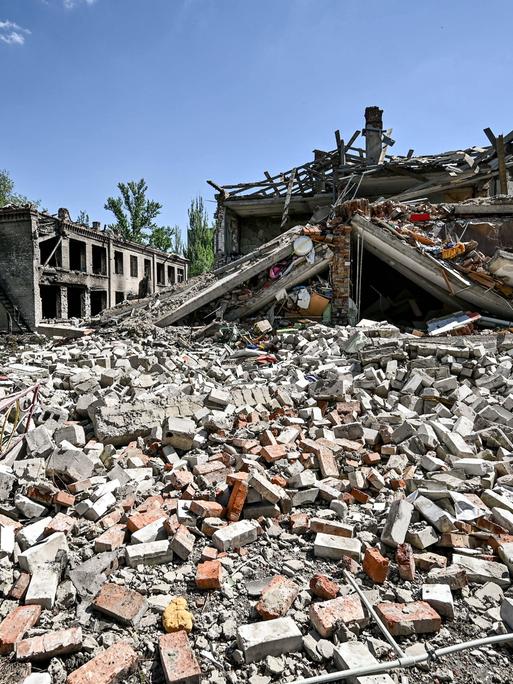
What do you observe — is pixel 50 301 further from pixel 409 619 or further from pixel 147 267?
pixel 409 619

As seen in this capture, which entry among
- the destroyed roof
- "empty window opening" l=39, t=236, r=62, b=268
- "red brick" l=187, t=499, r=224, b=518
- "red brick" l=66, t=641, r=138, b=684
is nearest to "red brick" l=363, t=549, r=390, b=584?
"red brick" l=187, t=499, r=224, b=518

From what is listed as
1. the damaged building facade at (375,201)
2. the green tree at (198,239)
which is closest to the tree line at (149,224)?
the green tree at (198,239)

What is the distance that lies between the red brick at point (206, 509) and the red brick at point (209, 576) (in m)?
0.48

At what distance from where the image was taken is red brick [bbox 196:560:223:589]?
2236 mm

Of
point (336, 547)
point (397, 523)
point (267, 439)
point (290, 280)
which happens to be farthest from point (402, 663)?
point (290, 280)

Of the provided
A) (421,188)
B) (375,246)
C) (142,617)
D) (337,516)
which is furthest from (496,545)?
(421,188)

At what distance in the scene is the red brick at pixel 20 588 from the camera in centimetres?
218

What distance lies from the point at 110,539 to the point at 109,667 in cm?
87

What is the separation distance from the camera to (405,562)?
7.69 feet

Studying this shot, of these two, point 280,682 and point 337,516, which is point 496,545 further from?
point 280,682

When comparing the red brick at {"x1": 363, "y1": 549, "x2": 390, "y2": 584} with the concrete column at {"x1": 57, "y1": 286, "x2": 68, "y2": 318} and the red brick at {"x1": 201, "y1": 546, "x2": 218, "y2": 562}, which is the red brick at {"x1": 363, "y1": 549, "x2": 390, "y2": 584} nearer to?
the red brick at {"x1": 201, "y1": 546, "x2": 218, "y2": 562}

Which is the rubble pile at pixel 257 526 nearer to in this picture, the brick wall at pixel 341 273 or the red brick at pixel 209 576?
the red brick at pixel 209 576

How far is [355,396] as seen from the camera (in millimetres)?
4789

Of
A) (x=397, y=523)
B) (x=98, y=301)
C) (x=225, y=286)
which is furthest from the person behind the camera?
(x=98, y=301)
